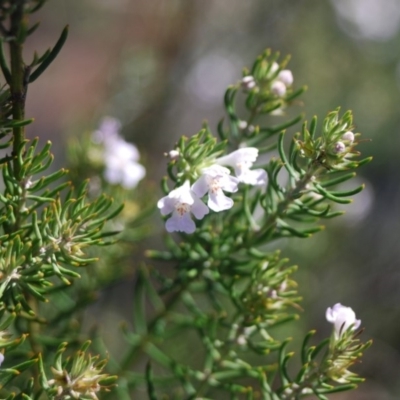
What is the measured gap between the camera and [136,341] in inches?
48.6

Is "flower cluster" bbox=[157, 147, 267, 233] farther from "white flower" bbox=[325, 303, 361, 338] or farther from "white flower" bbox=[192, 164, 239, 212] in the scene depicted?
"white flower" bbox=[325, 303, 361, 338]

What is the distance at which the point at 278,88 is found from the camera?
3.44ft

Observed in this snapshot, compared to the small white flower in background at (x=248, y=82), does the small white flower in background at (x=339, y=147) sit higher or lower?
lower

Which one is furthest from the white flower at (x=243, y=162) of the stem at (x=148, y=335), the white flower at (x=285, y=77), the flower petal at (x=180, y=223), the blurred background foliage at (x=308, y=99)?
the blurred background foliage at (x=308, y=99)

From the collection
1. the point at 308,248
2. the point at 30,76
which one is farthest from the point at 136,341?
the point at 308,248

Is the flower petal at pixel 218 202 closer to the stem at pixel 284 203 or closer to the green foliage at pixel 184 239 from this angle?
the green foliage at pixel 184 239

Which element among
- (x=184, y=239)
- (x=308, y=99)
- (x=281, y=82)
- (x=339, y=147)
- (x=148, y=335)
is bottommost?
(x=148, y=335)

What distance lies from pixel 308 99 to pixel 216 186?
2.80 meters

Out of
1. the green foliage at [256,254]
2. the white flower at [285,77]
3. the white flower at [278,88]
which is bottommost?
the green foliage at [256,254]

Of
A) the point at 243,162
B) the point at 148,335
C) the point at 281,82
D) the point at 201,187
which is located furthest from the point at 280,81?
the point at 148,335

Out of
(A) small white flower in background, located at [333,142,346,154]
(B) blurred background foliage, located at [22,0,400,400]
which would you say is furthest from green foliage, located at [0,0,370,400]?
(B) blurred background foliage, located at [22,0,400,400]

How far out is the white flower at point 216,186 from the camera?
2.69 ft

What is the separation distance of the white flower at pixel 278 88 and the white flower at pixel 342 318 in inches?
15.6

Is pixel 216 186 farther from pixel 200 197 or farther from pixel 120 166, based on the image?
pixel 120 166
